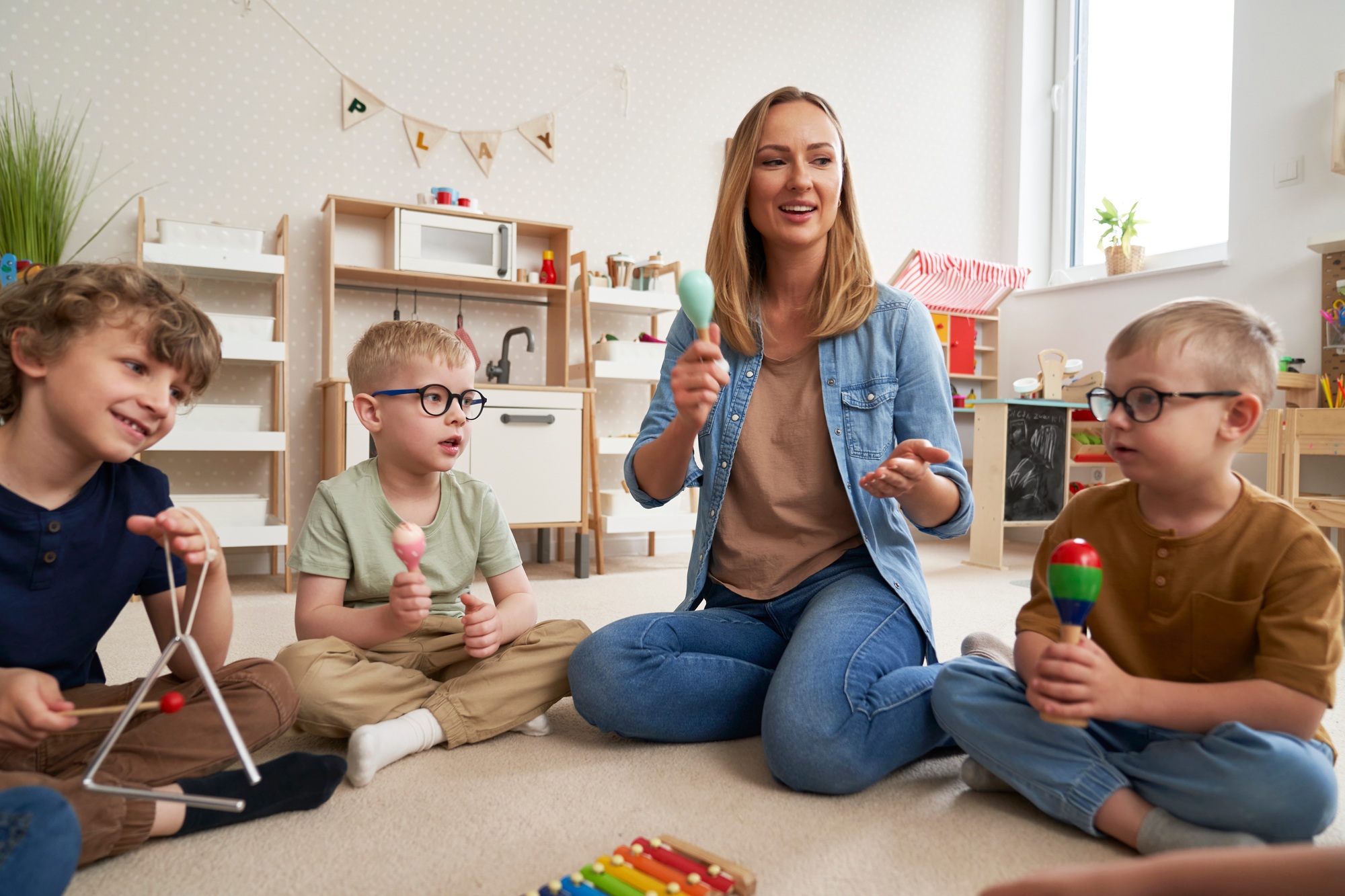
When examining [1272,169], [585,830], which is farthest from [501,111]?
[585,830]

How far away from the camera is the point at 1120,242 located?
3.98 metres

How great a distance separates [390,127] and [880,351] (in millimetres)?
2597

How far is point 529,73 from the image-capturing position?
11.7 feet

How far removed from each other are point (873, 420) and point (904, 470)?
A: 0.91 ft

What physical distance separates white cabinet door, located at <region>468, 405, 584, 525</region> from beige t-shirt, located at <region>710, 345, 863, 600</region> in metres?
1.66

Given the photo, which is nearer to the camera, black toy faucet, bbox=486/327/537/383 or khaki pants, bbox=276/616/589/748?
khaki pants, bbox=276/616/589/748

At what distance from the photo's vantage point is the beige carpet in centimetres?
93

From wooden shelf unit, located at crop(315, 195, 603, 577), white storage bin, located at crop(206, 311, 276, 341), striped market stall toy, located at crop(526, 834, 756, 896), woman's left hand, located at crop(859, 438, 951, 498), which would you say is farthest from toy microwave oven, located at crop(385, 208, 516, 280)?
striped market stall toy, located at crop(526, 834, 756, 896)

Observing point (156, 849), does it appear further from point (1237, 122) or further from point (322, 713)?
point (1237, 122)

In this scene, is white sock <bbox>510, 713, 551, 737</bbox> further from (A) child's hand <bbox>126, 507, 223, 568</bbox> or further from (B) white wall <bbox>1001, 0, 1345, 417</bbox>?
(B) white wall <bbox>1001, 0, 1345, 417</bbox>

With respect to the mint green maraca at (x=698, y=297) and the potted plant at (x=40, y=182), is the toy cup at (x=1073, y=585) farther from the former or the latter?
the potted plant at (x=40, y=182)

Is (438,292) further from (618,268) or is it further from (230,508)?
(230,508)

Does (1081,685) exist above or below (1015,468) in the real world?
below

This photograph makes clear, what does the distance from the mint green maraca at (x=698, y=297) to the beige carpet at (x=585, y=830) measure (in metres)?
0.62
